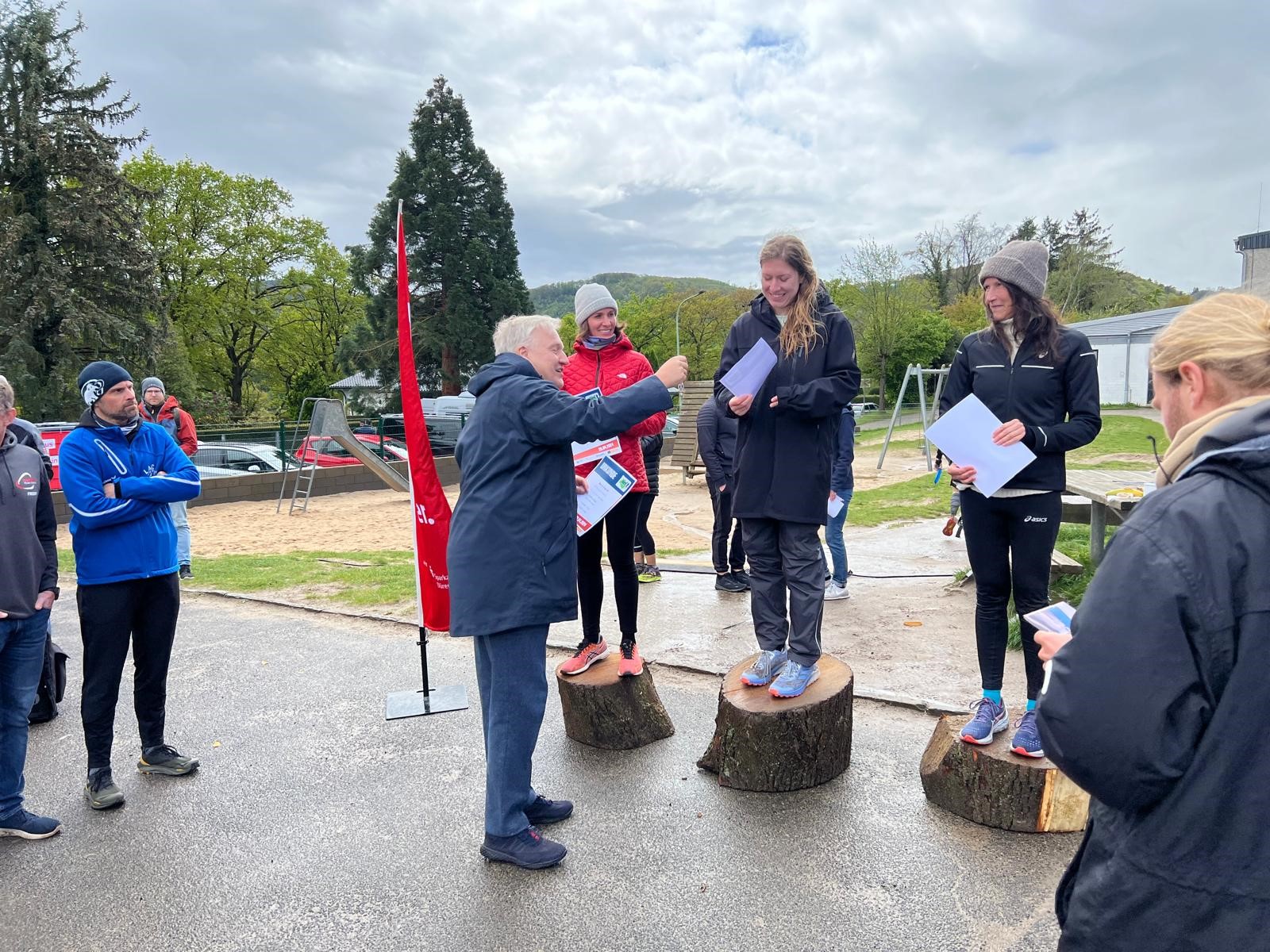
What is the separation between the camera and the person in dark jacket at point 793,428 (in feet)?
11.9

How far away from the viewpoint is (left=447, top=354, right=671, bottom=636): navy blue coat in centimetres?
303

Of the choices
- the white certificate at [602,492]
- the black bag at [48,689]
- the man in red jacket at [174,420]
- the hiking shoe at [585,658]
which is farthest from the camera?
the man in red jacket at [174,420]

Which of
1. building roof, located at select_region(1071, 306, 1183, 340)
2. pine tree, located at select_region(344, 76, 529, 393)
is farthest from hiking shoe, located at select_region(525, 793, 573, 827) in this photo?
building roof, located at select_region(1071, 306, 1183, 340)

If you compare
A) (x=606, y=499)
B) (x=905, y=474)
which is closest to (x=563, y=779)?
(x=606, y=499)

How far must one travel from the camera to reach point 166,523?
13.2 feet

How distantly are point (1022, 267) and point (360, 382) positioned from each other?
41672 mm

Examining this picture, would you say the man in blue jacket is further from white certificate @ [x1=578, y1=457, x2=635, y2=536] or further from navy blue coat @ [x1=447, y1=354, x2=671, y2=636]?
white certificate @ [x1=578, y1=457, x2=635, y2=536]

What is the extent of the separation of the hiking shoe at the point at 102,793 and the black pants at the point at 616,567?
87.6 inches

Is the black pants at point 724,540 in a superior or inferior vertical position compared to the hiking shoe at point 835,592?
superior

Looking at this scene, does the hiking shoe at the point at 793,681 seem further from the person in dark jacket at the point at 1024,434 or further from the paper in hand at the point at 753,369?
the paper in hand at the point at 753,369

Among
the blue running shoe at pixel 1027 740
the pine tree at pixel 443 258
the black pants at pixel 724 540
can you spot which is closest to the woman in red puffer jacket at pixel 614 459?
the blue running shoe at pixel 1027 740

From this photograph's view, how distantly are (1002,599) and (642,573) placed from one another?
4.67m

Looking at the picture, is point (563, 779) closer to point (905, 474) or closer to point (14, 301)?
point (905, 474)

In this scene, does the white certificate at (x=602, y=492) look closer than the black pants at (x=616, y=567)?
Yes
